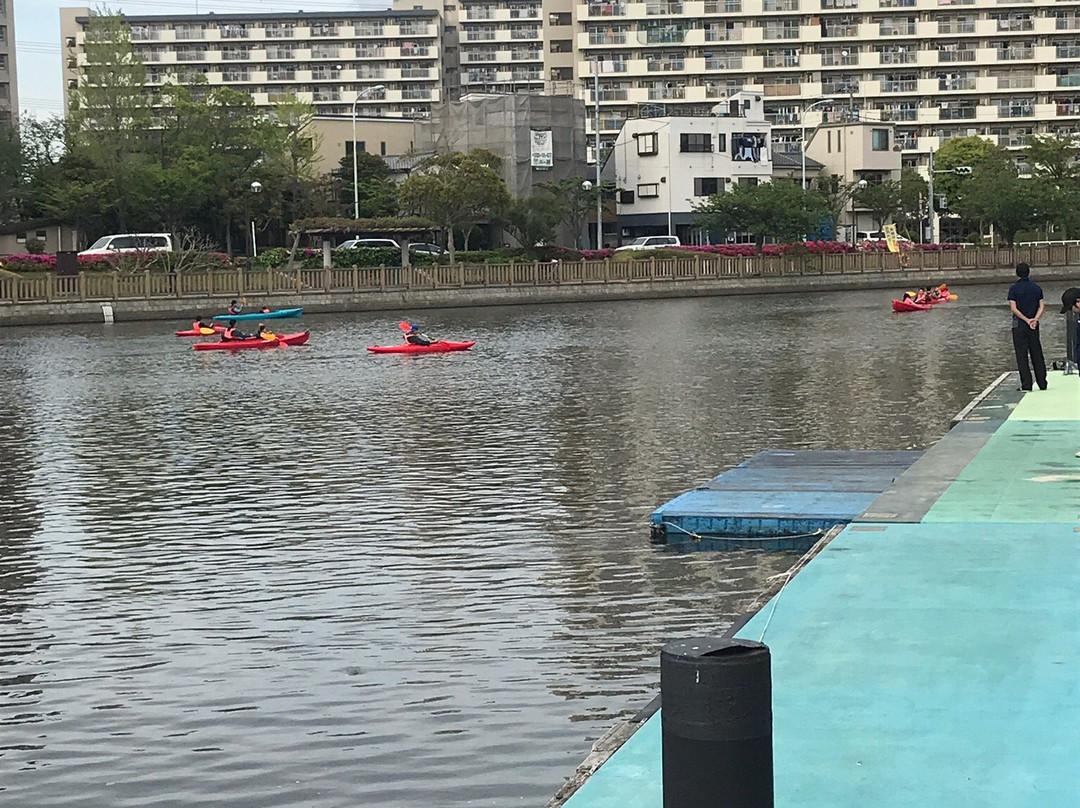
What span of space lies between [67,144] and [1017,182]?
5373 cm

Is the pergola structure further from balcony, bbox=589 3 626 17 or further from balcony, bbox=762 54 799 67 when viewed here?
balcony, bbox=762 54 799 67

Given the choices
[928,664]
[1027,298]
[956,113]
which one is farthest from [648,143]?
[928,664]

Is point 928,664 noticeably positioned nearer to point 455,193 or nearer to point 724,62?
point 455,193

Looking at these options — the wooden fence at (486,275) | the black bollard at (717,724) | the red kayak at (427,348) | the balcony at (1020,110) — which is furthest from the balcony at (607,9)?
the black bollard at (717,724)

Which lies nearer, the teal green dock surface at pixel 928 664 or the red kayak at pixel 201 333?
the teal green dock surface at pixel 928 664

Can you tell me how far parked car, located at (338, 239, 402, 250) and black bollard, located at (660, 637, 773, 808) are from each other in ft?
250

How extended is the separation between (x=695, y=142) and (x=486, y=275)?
2812 centimetres

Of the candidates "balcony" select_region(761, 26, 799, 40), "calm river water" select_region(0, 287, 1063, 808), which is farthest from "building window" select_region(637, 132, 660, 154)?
"calm river water" select_region(0, 287, 1063, 808)

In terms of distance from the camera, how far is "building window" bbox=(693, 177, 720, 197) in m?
100

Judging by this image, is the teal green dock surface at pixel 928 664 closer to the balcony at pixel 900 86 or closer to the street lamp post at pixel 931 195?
the street lamp post at pixel 931 195

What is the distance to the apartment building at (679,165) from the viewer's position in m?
99.5

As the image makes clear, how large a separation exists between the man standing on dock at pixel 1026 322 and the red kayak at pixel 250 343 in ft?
95.9

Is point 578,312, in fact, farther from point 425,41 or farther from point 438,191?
point 425,41

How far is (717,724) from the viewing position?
5.16 meters
